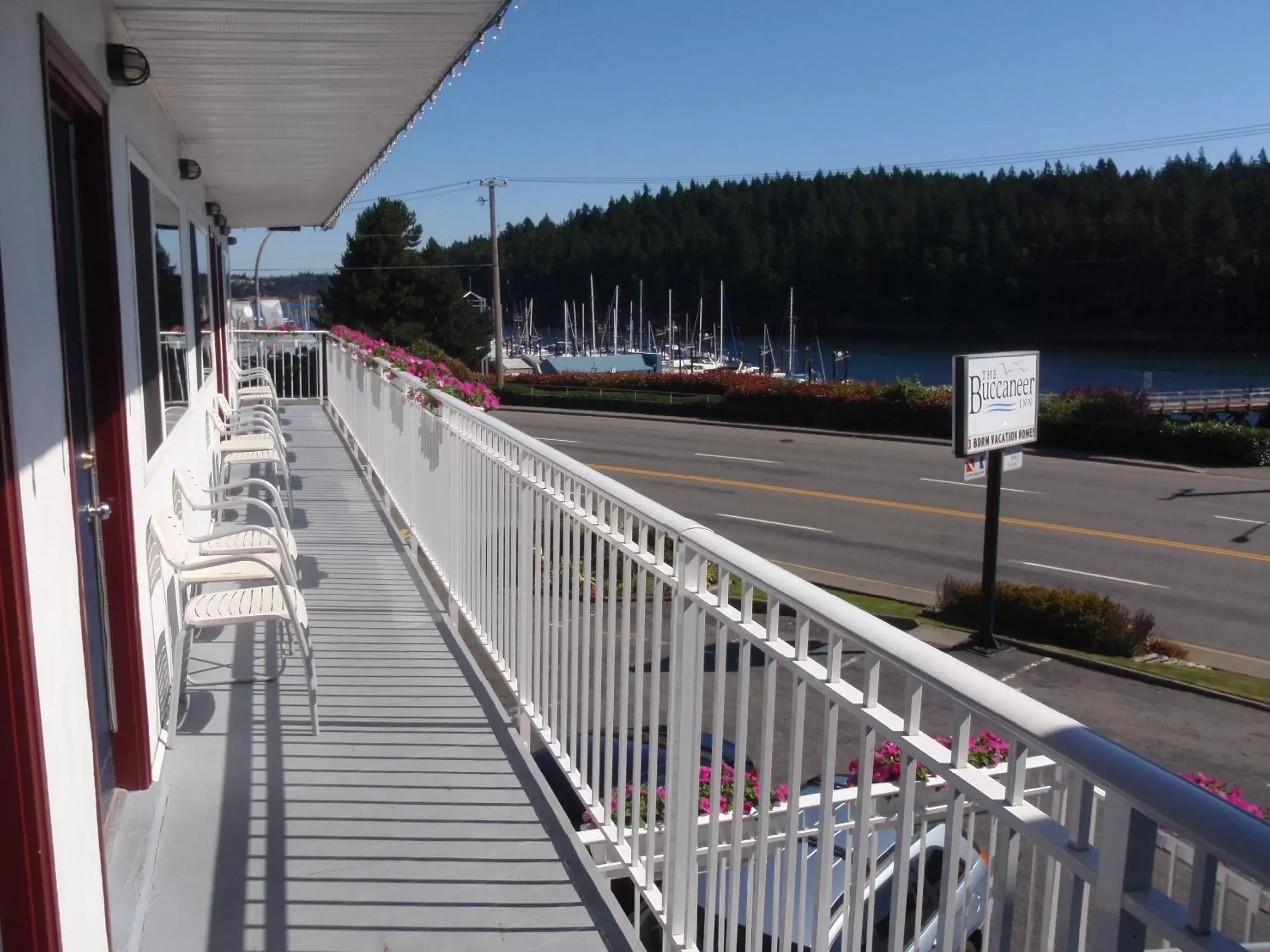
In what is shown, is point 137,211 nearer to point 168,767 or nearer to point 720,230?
point 168,767

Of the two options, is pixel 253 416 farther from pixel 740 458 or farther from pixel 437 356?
pixel 740 458

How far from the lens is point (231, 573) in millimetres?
4441

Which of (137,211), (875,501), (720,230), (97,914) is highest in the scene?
(720,230)

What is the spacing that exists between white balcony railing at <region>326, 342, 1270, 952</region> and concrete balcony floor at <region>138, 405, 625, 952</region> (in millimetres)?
219

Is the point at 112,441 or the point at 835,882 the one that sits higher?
the point at 112,441

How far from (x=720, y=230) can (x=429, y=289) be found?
223 ft

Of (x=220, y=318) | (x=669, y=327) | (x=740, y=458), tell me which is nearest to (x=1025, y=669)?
(x=220, y=318)

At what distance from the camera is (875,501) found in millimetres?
22922

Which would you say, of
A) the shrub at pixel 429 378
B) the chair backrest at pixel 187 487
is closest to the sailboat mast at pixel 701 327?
the shrub at pixel 429 378

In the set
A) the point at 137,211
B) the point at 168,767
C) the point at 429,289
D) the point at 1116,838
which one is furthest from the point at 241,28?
the point at 429,289

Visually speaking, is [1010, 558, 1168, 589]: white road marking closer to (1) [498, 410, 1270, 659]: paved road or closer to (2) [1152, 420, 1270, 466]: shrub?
(1) [498, 410, 1270, 659]: paved road

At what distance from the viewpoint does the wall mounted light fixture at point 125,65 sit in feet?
12.3

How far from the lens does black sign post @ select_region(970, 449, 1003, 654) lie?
42.5 feet

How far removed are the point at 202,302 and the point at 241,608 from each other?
550 cm
